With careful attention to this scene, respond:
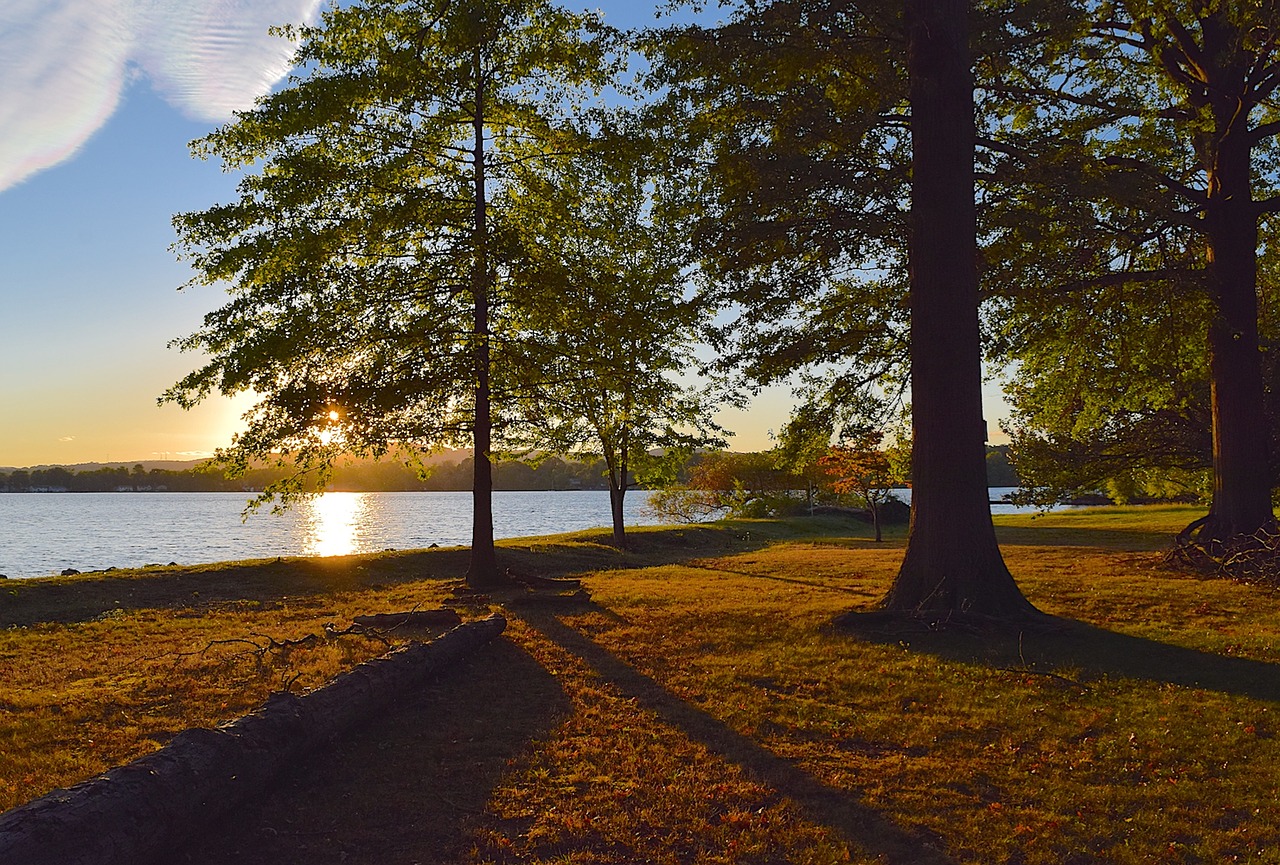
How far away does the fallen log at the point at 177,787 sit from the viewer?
4.08 meters

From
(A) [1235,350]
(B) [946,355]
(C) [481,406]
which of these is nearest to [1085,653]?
(B) [946,355]

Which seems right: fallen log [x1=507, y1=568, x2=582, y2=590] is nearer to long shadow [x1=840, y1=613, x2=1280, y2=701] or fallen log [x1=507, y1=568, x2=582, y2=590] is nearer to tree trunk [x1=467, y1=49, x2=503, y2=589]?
tree trunk [x1=467, y1=49, x2=503, y2=589]

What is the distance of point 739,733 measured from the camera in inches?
283

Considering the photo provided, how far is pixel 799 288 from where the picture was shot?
570 inches

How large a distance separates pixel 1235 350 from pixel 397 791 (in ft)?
61.8

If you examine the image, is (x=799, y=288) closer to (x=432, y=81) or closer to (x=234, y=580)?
(x=432, y=81)

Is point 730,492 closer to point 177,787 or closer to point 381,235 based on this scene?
point 381,235

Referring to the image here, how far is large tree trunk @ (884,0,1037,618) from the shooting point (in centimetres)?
1113

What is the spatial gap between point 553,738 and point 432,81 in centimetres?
1423

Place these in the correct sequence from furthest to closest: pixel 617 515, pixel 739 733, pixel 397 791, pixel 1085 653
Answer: pixel 617 515
pixel 1085 653
pixel 739 733
pixel 397 791

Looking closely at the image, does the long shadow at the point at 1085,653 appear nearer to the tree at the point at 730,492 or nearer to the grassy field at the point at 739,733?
the grassy field at the point at 739,733

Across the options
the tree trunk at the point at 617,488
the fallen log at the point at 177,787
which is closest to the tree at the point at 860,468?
the tree trunk at the point at 617,488

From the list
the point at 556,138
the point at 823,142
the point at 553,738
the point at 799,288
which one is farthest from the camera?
the point at 556,138

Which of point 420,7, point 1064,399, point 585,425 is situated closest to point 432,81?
point 420,7
